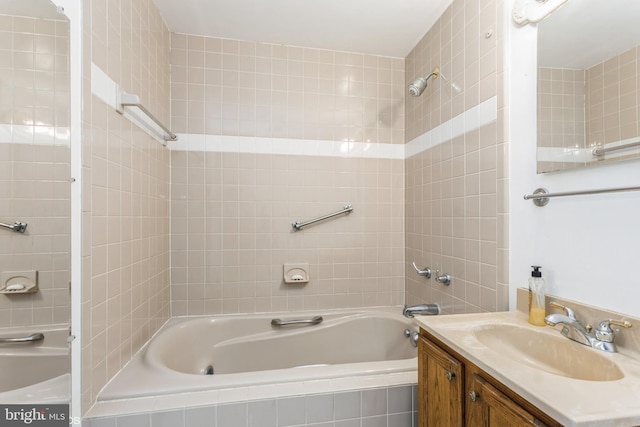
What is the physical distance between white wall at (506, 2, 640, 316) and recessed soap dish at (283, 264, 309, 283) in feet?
4.13

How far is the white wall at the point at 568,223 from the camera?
2.81ft

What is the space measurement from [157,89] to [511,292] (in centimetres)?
216

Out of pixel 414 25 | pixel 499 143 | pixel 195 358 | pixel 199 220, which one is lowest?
pixel 195 358

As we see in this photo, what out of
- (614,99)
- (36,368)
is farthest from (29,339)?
(614,99)

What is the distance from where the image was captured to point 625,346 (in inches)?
32.3

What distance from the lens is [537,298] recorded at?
105cm

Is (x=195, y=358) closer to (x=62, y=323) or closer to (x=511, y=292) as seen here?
(x=62, y=323)

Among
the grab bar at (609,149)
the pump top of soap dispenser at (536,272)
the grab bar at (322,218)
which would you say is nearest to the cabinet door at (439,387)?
the pump top of soap dispenser at (536,272)

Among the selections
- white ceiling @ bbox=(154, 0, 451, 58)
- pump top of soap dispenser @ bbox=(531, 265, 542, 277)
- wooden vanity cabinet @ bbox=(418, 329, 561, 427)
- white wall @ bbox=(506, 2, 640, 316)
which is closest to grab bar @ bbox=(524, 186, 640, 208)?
white wall @ bbox=(506, 2, 640, 316)

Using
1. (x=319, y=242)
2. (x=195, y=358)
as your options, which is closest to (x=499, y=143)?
(x=319, y=242)

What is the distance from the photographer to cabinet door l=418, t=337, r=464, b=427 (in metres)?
0.87

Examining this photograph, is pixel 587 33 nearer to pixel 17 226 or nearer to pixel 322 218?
pixel 322 218

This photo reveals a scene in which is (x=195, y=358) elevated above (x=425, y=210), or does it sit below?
below

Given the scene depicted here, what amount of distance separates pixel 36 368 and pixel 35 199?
483mm
